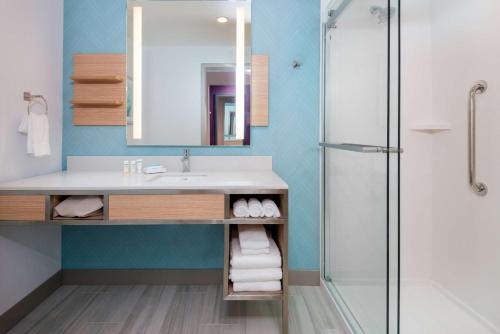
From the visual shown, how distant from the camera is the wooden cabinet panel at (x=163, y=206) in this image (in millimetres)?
1713

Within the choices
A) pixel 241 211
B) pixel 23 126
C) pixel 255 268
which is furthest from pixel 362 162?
pixel 23 126

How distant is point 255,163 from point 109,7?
4.93ft

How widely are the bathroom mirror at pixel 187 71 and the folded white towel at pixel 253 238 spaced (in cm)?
78

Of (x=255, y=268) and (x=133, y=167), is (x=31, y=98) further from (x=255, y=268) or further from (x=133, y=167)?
(x=255, y=268)

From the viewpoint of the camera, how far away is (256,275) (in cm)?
175

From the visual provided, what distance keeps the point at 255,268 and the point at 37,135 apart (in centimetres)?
143

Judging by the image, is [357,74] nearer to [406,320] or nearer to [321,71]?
[321,71]

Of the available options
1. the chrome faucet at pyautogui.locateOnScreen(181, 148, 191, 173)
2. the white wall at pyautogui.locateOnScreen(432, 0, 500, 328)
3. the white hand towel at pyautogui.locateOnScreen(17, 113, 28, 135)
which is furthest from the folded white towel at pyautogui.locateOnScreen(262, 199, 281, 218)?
the white hand towel at pyautogui.locateOnScreen(17, 113, 28, 135)

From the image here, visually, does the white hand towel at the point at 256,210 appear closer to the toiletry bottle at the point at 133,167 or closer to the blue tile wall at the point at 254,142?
the blue tile wall at the point at 254,142

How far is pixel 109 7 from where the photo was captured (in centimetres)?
239

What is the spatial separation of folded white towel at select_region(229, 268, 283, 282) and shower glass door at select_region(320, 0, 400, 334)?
0.40 metres

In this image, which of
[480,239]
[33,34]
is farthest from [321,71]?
[33,34]

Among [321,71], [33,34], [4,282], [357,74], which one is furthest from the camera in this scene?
[321,71]

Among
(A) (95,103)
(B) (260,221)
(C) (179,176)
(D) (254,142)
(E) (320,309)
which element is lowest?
(E) (320,309)
